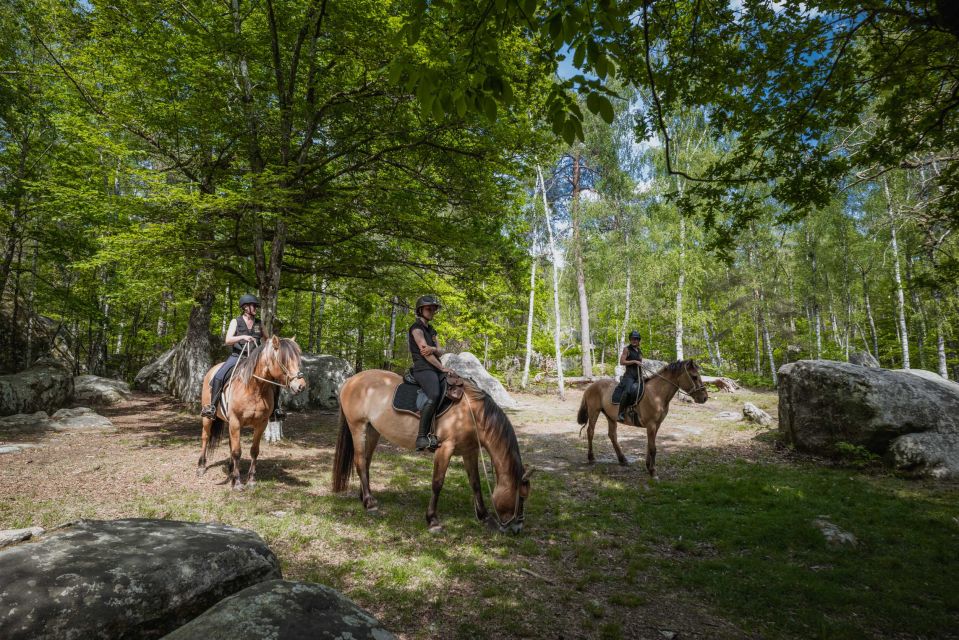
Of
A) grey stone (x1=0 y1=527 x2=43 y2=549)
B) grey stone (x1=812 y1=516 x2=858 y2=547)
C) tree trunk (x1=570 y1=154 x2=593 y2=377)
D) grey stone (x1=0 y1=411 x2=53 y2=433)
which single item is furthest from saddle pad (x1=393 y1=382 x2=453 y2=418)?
tree trunk (x1=570 y1=154 x2=593 y2=377)

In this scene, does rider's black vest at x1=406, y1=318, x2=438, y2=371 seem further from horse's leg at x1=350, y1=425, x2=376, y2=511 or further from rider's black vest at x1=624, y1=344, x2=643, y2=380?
rider's black vest at x1=624, y1=344, x2=643, y2=380

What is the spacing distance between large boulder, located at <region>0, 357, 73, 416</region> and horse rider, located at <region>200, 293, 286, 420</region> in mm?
8323

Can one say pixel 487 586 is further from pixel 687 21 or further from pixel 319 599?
pixel 687 21

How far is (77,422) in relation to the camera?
1059 centimetres

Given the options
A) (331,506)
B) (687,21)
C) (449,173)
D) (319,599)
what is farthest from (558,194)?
(319,599)

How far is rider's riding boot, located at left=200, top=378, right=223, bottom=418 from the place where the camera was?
281 inches

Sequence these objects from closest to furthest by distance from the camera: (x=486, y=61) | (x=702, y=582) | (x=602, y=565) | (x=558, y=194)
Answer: (x=486, y=61)
(x=702, y=582)
(x=602, y=565)
(x=558, y=194)

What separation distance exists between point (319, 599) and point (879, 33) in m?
7.30

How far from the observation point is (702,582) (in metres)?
4.24

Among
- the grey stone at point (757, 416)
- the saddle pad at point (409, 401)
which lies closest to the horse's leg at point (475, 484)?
the saddle pad at point (409, 401)

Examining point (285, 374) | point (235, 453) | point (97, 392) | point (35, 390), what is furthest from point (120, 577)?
point (97, 392)

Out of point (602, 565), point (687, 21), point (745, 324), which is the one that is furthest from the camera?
point (745, 324)

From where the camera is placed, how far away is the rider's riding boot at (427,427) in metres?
5.41

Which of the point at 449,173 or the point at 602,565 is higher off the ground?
the point at 449,173
